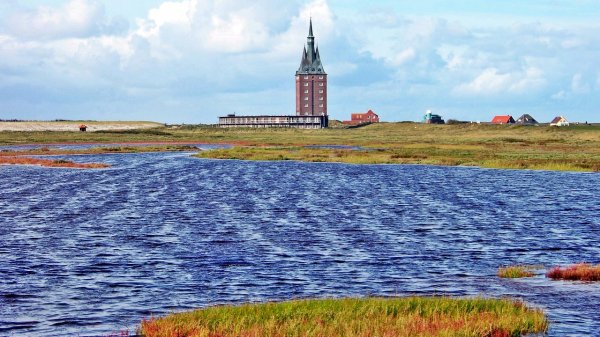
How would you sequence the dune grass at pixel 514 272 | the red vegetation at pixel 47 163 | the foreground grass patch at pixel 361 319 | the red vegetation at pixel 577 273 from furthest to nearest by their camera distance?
the red vegetation at pixel 47 163 → the dune grass at pixel 514 272 → the red vegetation at pixel 577 273 → the foreground grass patch at pixel 361 319

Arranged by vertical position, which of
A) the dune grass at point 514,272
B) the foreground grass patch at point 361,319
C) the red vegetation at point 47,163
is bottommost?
the red vegetation at point 47,163

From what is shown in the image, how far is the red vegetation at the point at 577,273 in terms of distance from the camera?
2658 centimetres

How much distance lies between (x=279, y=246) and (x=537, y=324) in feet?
53.6

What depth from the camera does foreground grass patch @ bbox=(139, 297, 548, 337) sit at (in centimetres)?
1855

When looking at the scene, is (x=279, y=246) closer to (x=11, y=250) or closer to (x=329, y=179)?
(x=11, y=250)

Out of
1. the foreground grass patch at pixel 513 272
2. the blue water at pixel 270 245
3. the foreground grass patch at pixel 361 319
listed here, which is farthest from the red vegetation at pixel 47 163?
the foreground grass patch at pixel 361 319

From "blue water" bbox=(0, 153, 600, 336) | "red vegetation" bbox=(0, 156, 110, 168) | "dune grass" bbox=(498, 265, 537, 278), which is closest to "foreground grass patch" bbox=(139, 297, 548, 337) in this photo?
"blue water" bbox=(0, 153, 600, 336)

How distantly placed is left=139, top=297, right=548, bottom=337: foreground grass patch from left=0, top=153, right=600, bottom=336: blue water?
1226mm

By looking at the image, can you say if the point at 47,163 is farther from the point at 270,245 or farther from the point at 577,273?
the point at 577,273

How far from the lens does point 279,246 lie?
34.7m

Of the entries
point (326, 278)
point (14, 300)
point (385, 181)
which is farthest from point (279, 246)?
point (385, 181)

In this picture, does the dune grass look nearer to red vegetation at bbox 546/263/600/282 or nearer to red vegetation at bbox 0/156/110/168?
red vegetation at bbox 546/263/600/282

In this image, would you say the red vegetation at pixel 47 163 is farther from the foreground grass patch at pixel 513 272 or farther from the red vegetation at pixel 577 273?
the red vegetation at pixel 577 273

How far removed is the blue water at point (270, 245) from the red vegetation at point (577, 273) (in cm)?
62
